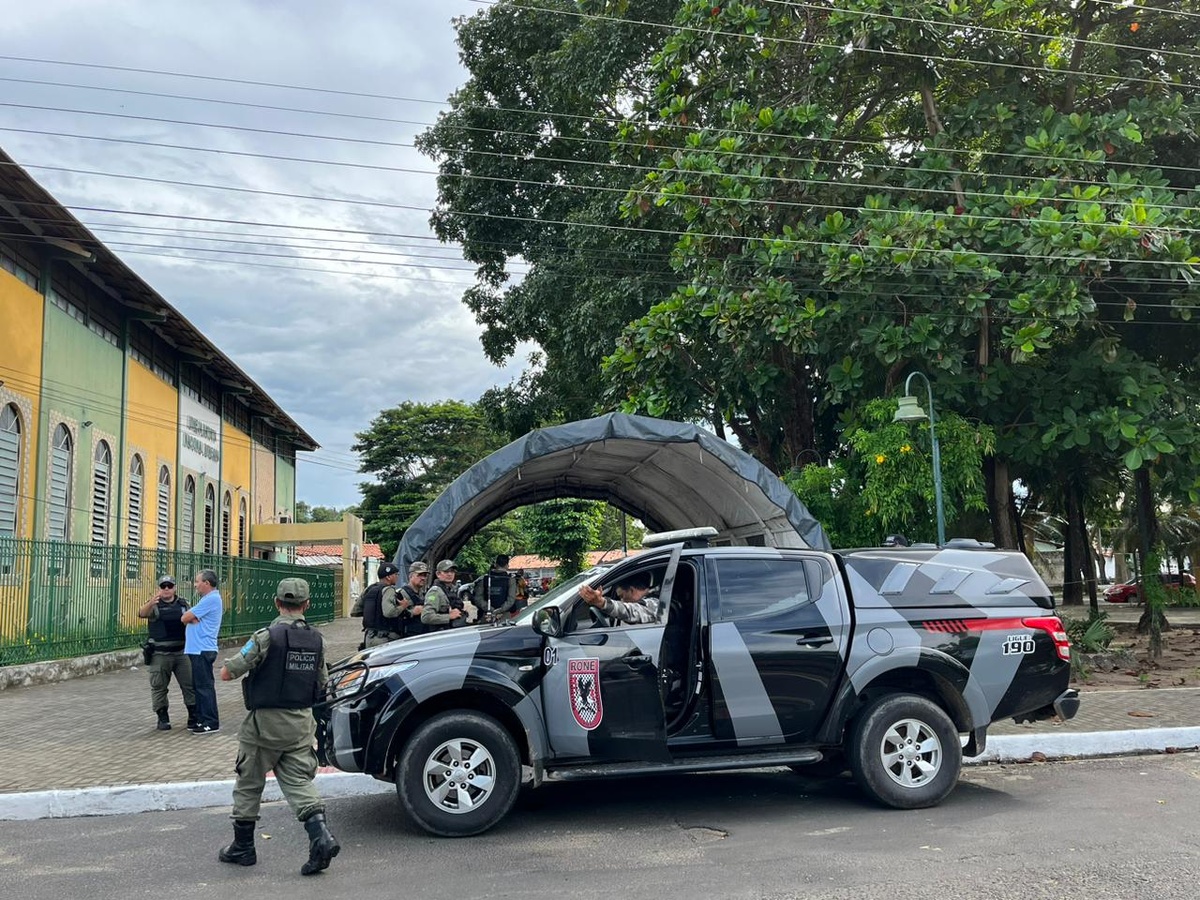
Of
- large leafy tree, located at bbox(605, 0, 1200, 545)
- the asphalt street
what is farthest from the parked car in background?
the asphalt street

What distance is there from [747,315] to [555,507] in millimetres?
30894

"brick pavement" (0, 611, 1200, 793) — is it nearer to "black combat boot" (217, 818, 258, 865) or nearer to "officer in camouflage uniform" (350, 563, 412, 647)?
"officer in camouflage uniform" (350, 563, 412, 647)

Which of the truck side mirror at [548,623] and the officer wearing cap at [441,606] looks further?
the officer wearing cap at [441,606]

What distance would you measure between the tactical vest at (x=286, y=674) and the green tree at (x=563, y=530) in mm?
38245

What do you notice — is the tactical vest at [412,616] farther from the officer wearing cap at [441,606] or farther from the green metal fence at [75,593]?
the green metal fence at [75,593]

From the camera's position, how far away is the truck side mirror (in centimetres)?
683

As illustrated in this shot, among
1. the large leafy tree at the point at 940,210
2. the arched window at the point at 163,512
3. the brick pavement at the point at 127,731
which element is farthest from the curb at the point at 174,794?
the arched window at the point at 163,512

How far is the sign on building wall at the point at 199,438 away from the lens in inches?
1146

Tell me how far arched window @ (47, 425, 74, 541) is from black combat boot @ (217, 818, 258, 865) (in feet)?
53.5

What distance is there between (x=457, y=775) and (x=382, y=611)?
5541 millimetres

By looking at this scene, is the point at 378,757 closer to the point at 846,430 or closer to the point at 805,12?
the point at 846,430

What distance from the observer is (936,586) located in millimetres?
7578

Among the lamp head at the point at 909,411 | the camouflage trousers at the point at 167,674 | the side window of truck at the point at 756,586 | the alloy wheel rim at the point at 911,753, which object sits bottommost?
the alloy wheel rim at the point at 911,753

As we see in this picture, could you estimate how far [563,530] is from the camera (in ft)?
147
